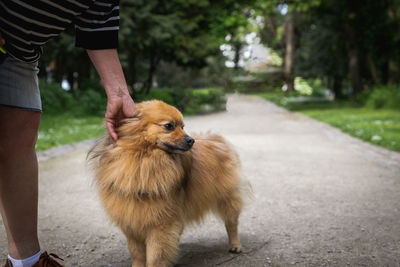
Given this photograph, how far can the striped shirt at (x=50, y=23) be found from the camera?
6.08ft

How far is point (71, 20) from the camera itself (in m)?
2.10

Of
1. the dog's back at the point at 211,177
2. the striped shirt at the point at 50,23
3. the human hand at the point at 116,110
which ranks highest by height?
the striped shirt at the point at 50,23

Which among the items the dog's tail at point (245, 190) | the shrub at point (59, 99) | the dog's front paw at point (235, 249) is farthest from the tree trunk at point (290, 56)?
the dog's front paw at point (235, 249)

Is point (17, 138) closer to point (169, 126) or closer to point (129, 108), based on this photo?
point (129, 108)

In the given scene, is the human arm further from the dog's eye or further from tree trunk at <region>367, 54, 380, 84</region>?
tree trunk at <region>367, 54, 380, 84</region>

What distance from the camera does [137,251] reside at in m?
2.55

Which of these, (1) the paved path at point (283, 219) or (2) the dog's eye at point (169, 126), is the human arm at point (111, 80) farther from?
(1) the paved path at point (283, 219)

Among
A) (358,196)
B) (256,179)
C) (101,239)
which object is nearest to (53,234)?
(101,239)

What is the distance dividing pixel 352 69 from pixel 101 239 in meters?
22.5

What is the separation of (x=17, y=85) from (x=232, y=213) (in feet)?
5.80

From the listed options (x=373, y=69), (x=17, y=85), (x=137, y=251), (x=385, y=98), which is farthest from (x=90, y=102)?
(x=373, y=69)

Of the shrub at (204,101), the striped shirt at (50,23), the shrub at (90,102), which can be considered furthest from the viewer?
the shrub at (204,101)

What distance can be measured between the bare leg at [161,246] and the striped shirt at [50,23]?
3.83ft

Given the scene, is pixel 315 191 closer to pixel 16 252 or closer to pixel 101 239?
pixel 101 239
